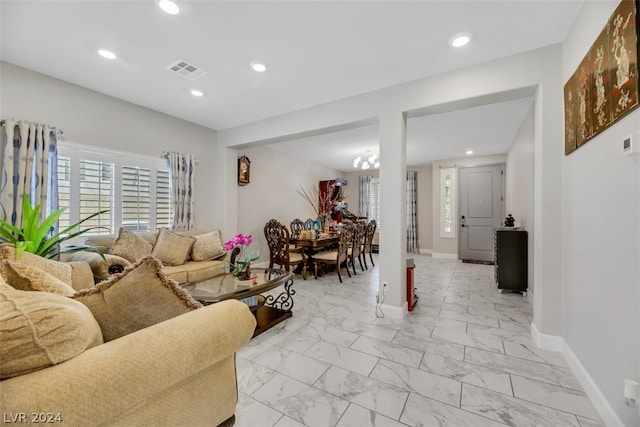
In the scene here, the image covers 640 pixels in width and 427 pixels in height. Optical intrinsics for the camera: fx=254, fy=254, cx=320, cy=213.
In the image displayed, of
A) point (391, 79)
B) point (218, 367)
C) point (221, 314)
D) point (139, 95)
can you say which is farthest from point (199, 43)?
point (218, 367)

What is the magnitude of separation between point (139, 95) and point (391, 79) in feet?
10.1

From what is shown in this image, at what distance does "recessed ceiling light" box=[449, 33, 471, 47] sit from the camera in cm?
206

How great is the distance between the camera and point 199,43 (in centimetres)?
220

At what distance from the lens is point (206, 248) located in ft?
11.7

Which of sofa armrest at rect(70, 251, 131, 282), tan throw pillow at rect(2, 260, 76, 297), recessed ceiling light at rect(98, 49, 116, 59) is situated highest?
recessed ceiling light at rect(98, 49, 116, 59)

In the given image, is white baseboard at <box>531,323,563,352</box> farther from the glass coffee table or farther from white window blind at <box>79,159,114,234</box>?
white window blind at <box>79,159,114,234</box>

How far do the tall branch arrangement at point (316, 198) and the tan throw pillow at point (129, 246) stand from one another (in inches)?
154

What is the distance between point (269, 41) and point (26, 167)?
9.00ft

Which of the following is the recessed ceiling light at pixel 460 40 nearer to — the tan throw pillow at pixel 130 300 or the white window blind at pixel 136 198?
the tan throw pillow at pixel 130 300

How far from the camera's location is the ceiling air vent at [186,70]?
2498mm

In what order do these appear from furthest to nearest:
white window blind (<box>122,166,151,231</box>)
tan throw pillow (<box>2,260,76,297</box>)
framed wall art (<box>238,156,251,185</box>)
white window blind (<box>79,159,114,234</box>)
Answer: framed wall art (<box>238,156,251,185</box>), white window blind (<box>122,166,151,231</box>), white window blind (<box>79,159,114,234</box>), tan throw pillow (<box>2,260,76,297</box>)

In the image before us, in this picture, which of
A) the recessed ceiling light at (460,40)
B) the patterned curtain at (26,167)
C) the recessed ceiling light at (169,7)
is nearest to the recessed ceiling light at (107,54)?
the recessed ceiling light at (169,7)

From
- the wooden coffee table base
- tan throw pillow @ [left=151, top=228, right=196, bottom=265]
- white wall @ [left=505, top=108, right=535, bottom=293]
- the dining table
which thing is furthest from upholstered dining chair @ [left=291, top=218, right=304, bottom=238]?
white wall @ [left=505, top=108, right=535, bottom=293]

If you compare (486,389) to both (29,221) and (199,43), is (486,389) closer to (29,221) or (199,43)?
(199,43)
